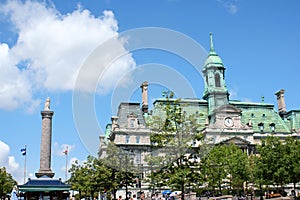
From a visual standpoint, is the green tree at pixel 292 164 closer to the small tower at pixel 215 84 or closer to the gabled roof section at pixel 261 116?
the small tower at pixel 215 84

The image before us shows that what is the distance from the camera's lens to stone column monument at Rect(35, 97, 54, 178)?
62.2 metres

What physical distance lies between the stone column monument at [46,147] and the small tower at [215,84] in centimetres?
4385

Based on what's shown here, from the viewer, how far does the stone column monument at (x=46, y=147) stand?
62.2 metres

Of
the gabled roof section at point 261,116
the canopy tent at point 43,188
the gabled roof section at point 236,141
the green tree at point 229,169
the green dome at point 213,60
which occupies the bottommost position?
the canopy tent at point 43,188

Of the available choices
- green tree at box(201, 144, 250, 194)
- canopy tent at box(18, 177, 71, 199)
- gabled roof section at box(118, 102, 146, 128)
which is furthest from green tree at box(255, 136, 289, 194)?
gabled roof section at box(118, 102, 146, 128)

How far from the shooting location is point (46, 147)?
207ft

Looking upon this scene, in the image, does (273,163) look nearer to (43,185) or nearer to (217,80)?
(43,185)

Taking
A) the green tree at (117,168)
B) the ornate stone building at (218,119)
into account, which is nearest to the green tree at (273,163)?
the green tree at (117,168)

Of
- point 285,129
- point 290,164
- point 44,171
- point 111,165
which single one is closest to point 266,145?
point 290,164

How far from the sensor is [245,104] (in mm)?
99062

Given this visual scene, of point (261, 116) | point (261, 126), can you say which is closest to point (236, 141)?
point (261, 126)

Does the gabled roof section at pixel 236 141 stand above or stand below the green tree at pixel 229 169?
above

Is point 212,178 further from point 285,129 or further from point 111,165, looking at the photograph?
point 285,129

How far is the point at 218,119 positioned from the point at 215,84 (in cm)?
1209
